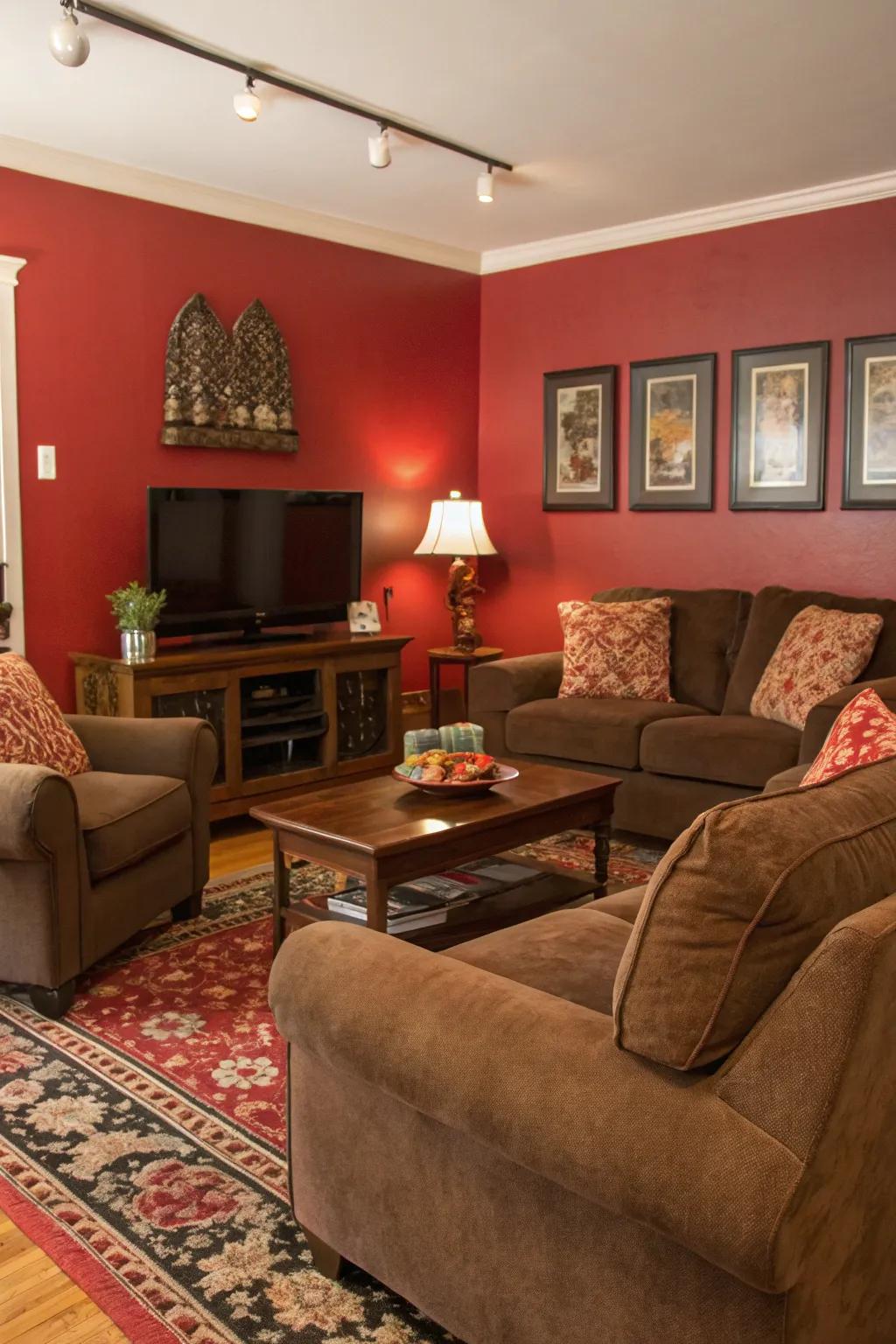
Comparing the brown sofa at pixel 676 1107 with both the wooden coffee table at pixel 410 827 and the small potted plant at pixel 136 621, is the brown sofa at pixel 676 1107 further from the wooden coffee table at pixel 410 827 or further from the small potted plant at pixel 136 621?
the small potted plant at pixel 136 621

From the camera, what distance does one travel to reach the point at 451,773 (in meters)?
3.30

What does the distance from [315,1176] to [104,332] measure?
3.73 meters

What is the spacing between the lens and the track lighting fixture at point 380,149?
414cm

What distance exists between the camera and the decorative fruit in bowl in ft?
10.6

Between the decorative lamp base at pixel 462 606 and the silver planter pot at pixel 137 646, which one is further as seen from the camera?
the decorative lamp base at pixel 462 606

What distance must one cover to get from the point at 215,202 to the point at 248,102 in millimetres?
1374

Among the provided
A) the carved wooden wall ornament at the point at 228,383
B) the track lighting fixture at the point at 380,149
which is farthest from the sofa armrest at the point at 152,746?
the track lighting fixture at the point at 380,149

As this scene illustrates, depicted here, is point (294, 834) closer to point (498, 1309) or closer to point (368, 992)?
point (368, 992)

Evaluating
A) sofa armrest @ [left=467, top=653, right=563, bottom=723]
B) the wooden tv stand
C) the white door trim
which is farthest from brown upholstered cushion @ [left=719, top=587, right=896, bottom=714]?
the white door trim

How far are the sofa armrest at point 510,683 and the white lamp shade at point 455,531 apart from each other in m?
0.85

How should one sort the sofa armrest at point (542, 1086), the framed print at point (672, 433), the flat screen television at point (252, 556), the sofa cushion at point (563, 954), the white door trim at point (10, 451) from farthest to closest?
the framed print at point (672, 433) → the flat screen television at point (252, 556) → the white door trim at point (10, 451) → the sofa cushion at point (563, 954) → the sofa armrest at point (542, 1086)

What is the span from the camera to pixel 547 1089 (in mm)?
1506

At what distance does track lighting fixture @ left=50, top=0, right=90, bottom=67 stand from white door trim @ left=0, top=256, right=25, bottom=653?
1271mm

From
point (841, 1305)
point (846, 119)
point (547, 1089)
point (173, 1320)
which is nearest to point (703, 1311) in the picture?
point (841, 1305)
